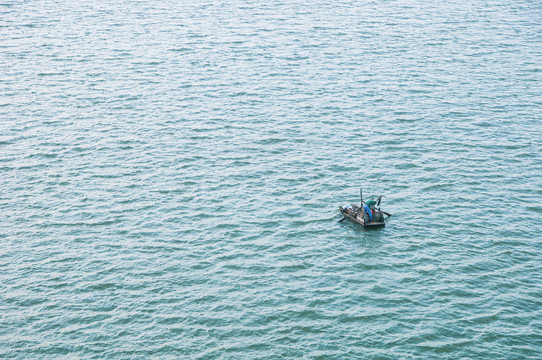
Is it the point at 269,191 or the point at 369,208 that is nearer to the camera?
the point at 369,208

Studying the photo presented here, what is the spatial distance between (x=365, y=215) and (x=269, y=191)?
34.7 ft

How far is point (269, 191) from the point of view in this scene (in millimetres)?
61969

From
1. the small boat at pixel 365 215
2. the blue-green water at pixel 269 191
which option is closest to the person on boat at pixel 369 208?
the small boat at pixel 365 215

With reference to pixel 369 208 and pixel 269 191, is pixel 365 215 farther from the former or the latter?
pixel 269 191

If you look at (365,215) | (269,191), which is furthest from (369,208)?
(269,191)

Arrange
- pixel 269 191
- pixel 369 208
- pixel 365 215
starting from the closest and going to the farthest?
pixel 365 215 → pixel 369 208 → pixel 269 191

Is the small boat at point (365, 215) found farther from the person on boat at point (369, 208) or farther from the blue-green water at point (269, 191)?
the blue-green water at point (269, 191)

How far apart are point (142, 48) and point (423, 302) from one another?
65.6 m

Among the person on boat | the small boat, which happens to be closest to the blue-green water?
the small boat

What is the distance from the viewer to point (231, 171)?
6525 cm

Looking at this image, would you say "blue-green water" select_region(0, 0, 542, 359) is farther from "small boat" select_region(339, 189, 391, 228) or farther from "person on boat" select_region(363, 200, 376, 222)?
"person on boat" select_region(363, 200, 376, 222)

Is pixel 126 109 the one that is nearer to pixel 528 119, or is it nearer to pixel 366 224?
pixel 366 224

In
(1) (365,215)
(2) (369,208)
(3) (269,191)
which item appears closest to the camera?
(1) (365,215)

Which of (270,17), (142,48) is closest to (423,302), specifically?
(142,48)
